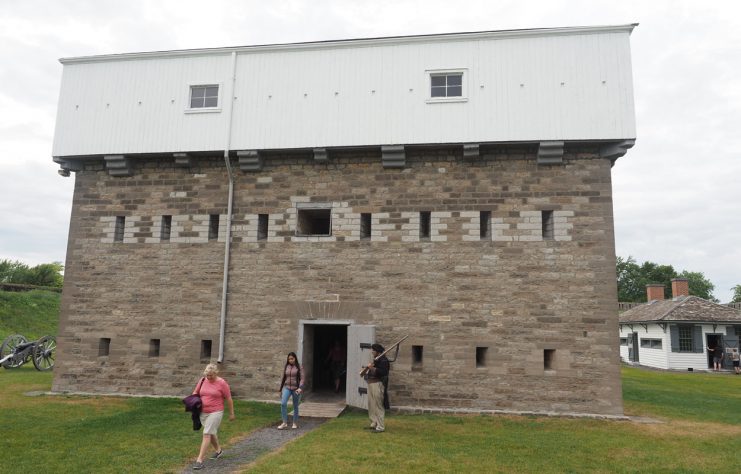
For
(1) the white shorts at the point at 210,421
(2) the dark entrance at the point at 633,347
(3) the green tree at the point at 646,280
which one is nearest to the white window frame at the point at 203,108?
(1) the white shorts at the point at 210,421

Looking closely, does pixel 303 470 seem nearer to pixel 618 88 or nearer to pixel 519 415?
pixel 519 415

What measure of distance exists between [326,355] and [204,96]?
775 cm

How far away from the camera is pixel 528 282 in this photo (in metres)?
11.0

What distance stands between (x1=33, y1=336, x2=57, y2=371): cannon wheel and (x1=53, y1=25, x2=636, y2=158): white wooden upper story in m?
8.93

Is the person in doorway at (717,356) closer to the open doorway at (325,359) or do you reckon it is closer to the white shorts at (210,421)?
the open doorway at (325,359)

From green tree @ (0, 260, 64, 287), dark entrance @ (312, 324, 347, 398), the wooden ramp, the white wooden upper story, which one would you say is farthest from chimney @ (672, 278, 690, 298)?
green tree @ (0, 260, 64, 287)

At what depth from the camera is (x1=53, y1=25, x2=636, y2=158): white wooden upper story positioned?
11.2m

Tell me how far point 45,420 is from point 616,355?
11232 mm

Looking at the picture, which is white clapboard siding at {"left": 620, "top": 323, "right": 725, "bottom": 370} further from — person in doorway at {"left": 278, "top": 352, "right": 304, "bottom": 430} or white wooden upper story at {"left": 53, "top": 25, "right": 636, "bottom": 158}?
person in doorway at {"left": 278, "top": 352, "right": 304, "bottom": 430}

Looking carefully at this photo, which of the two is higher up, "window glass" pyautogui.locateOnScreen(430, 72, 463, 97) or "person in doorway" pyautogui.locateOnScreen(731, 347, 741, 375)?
"window glass" pyautogui.locateOnScreen(430, 72, 463, 97)

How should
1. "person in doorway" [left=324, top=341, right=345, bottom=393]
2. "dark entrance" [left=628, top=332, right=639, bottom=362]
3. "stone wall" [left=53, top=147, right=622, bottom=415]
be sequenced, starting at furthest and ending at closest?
"dark entrance" [left=628, top=332, right=639, bottom=362], "person in doorway" [left=324, top=341, right=345, bottom=393], "stone wall" [left=53, top=147, right=622, bottom=415]

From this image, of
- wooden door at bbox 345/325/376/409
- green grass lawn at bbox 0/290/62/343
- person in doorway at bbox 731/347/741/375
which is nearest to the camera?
wooden door at bbox 345/325/376/409

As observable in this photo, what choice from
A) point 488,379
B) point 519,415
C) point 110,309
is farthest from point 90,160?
point 519,415

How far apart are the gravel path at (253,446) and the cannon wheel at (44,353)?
1237cm
